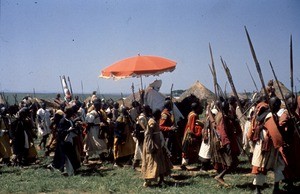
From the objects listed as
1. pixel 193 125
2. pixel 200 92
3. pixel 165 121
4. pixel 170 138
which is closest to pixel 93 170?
pixel 170 138

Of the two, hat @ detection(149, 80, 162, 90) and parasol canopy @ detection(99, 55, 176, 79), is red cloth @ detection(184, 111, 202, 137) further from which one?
hat @ detection(149, 80, 162, 90)

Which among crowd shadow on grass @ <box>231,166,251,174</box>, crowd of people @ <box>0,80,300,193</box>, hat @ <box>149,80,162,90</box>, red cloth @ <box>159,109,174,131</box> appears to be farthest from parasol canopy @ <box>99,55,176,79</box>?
Result: crowd shadow on grass @ <box>231,166,251,174</box>

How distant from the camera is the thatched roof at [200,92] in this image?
31422mm

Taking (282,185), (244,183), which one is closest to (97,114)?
(244,183)

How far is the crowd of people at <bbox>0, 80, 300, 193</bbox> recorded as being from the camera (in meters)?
6.89

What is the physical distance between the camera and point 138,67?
1101 centimetres

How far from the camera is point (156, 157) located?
8109 millimetres

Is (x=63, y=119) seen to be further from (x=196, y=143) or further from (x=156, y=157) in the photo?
(x=196, y=143)

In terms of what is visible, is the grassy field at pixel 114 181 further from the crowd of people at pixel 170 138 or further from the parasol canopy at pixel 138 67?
the parasol canopy at pixel 138 67

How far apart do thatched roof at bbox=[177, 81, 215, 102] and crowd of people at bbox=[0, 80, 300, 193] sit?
59.9 ft

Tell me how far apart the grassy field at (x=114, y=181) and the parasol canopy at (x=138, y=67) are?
2902 mm

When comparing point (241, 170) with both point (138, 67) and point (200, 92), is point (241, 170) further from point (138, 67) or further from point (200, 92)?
point (200, 92)

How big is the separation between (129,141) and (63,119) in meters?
2.47

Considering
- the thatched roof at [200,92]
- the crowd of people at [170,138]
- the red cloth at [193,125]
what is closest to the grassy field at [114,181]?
the crowd of people at [170,138]
